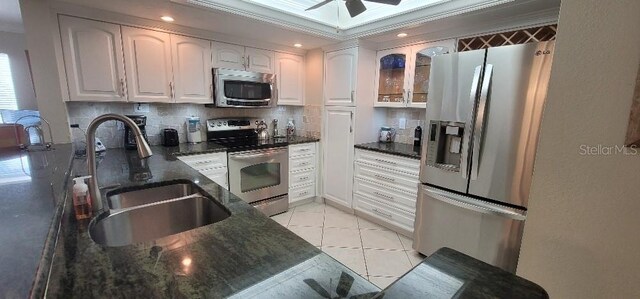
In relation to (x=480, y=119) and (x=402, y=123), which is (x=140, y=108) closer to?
(x=402, y=123)

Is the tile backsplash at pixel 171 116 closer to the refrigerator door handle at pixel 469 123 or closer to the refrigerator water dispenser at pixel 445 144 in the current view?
the refrigerator water dispenser at pixel 445 144

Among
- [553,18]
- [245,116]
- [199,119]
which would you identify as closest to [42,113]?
[199,119]

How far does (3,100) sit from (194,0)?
434cm

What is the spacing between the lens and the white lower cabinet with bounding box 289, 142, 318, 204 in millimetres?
3287

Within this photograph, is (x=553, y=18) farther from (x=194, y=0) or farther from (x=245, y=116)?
(x=245, y=116)

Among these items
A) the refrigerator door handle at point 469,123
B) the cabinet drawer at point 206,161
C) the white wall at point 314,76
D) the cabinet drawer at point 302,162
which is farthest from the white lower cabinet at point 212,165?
the refrigerator door handle at point 469,123

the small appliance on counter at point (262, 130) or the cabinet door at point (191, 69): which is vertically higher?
the cabinet door at point (191, 69)

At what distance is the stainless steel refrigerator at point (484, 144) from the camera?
166 centimetres

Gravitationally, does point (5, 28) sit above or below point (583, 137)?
above

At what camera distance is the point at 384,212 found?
2.85 meters

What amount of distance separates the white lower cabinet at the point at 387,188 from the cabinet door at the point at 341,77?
649 millimetres

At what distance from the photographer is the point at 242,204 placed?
1.12m

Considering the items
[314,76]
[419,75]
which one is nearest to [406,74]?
[419,75]

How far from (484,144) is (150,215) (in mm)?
2014
